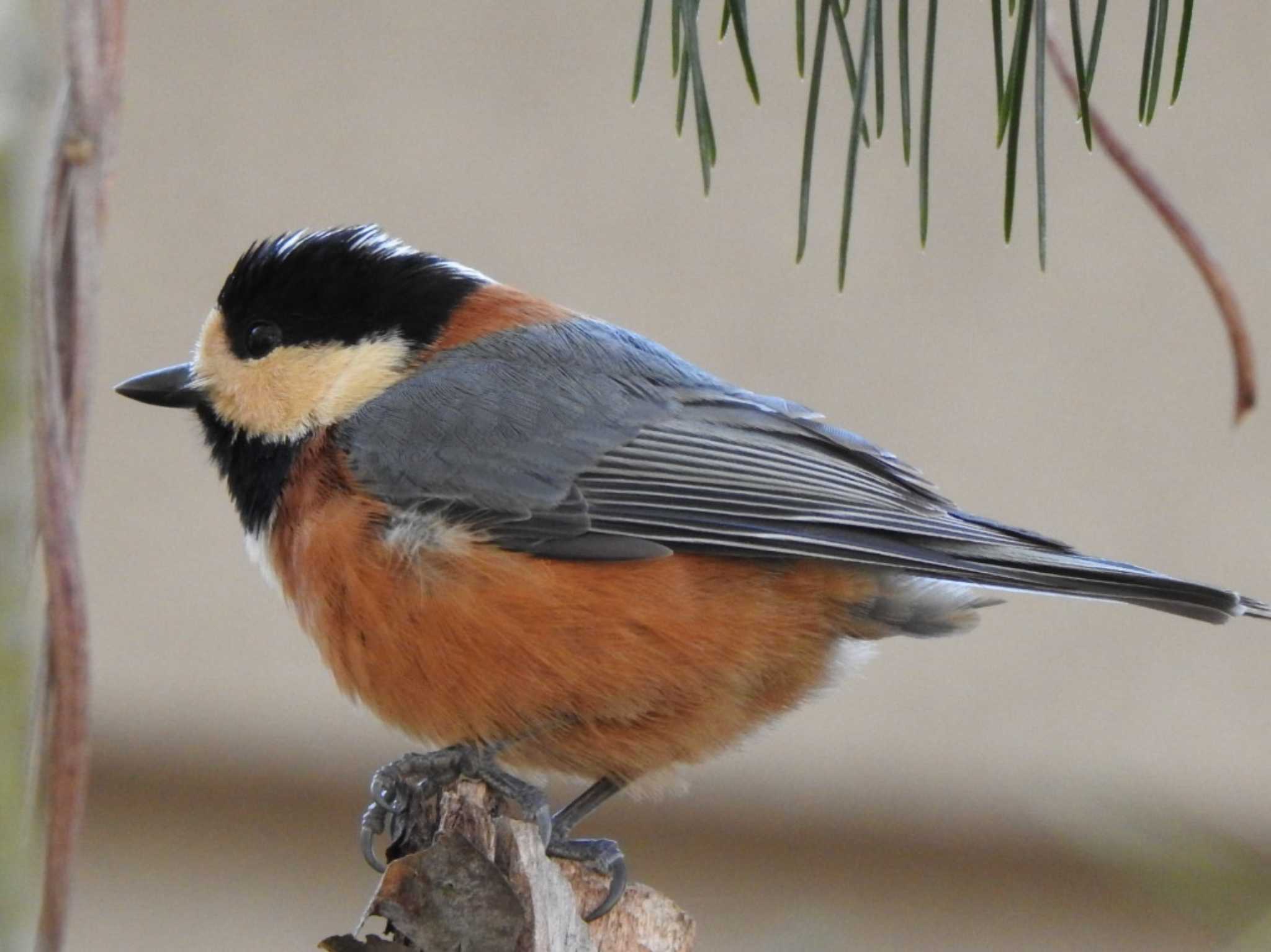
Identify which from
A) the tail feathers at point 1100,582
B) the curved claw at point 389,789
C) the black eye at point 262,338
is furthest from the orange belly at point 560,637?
the black eye at point 262,338

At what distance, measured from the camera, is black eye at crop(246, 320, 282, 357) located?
2.48 m

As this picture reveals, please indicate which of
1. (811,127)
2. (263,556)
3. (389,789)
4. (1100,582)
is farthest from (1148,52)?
(263,556)

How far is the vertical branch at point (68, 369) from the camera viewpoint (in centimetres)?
95

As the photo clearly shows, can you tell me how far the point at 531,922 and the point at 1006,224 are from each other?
→ 0.86 m

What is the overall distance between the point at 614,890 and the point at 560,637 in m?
0.38

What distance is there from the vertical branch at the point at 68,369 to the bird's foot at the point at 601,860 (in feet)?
3.01

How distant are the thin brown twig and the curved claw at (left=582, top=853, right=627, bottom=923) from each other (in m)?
0.91

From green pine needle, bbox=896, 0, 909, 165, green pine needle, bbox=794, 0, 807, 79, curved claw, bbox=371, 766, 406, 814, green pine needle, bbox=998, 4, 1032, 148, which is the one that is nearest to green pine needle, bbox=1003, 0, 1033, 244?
green pine needle, bbox=998, 4, 1032, 148

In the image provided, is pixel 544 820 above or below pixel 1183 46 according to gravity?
below

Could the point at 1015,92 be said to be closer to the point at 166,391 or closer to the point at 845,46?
the point at 845,46

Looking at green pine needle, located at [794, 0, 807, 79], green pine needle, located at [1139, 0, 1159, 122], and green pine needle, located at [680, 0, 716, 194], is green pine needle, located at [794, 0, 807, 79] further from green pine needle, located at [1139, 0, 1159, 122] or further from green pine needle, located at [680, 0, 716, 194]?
green pine needle, located at [1139, 0, 1159, 122]

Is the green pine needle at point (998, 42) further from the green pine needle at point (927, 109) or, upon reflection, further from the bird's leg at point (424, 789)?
the bird's leg at point (424, 789)

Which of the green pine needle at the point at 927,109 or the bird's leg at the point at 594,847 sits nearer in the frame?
the green pine needle at the point at 927,109

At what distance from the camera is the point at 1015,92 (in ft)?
4.70
